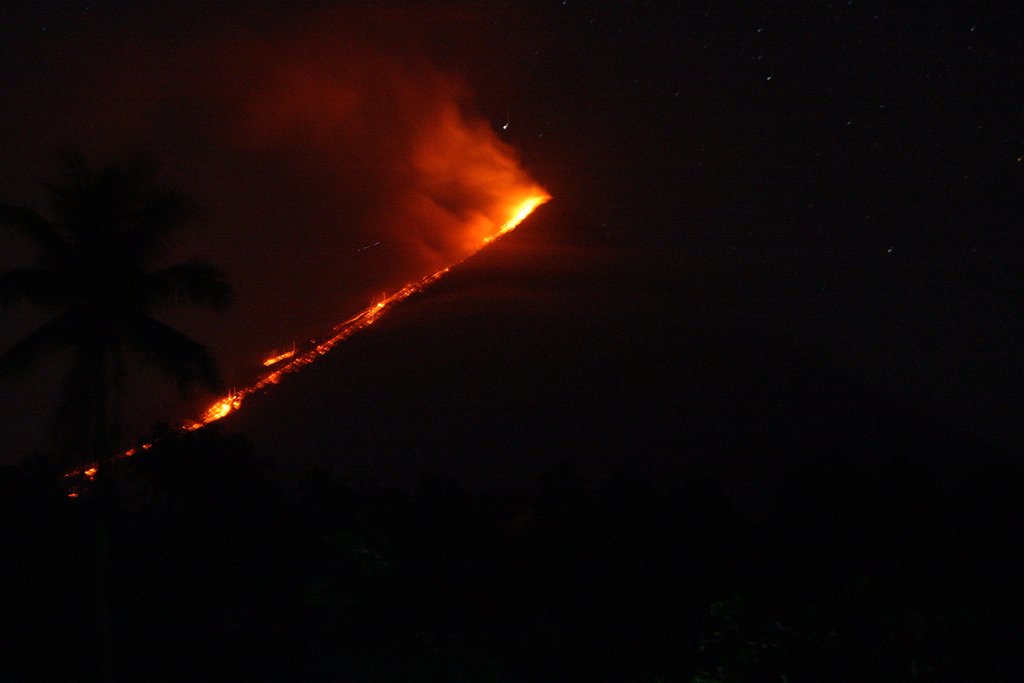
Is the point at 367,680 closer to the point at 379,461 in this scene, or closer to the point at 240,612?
the point at 240,612

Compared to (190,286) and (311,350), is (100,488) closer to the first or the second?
(190,286)

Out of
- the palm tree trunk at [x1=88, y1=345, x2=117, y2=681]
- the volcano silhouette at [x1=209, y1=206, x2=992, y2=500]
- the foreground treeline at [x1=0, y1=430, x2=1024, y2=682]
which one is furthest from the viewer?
the volcano silhouette at [x1=209, y1=206, x2=992, y2=500]

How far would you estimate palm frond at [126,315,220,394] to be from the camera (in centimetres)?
1189

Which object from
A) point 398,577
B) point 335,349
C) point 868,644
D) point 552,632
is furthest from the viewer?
point 335,349

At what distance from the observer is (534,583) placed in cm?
1110

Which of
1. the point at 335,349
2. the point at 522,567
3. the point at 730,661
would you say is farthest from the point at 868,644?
the point at 335,349

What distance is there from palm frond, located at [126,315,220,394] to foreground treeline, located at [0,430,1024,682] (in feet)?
5.09

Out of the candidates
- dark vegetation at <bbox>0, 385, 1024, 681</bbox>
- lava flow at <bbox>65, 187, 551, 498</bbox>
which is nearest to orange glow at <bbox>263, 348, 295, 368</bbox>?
lava flow at <bbox>65, 187, 551, 498</bbox>

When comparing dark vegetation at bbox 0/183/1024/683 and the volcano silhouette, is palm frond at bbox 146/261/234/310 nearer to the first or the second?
dark vegetation at bbox 0/183/1024/683

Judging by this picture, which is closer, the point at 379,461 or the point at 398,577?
the point at 398,577

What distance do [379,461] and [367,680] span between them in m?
10.9

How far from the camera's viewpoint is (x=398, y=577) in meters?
11.4

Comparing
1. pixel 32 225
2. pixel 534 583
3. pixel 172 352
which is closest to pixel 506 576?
pixel 534 583

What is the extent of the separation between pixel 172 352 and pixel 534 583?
4851mm
